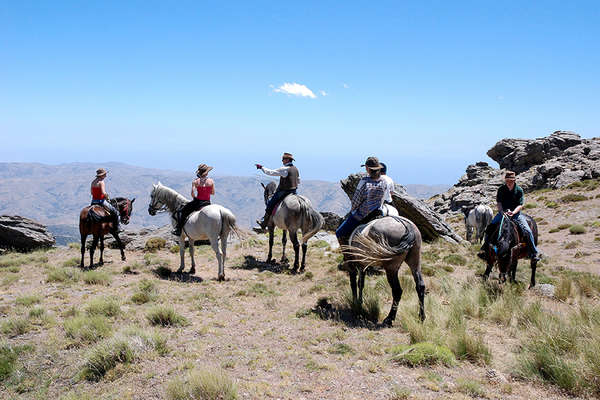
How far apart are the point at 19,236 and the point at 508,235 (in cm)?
2015

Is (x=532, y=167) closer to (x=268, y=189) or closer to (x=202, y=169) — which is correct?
(x=268, y=189)

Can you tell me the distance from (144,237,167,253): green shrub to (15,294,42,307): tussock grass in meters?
7.80

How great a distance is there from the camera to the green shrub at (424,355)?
6.08 metres

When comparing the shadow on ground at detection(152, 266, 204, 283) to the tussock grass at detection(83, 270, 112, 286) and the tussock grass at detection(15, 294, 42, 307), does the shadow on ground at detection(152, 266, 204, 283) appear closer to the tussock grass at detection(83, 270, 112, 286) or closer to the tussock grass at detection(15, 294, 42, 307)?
the tussock grass at detection(83, 270, 112, 286)

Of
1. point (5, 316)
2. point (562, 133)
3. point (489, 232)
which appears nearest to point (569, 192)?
point (562, 133)

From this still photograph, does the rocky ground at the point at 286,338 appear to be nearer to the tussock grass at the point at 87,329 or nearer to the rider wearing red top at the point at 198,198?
the tussock grass at the point at 87,329

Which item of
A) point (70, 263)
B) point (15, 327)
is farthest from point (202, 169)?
point (70, 263)

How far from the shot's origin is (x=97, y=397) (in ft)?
18.2

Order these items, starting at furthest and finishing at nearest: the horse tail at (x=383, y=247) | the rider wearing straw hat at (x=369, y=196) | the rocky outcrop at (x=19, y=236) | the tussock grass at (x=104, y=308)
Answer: the rocky outcrop at (x=19, y=236) < the tussock grass at (x=104, y=308) < the rider wearing straw hat at (x=369, y=196) < the horse tail at (x=383, y=247)

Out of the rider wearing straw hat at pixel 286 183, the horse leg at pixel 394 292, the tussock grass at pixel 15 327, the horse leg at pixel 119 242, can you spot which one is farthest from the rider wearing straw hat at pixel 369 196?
the horse leg at pixel 119 242

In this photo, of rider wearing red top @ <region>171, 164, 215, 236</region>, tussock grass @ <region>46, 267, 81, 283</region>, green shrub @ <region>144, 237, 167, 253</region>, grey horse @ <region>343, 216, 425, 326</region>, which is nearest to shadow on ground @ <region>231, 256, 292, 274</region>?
rider wearing red top @ <region>171, 164, 215, 236</region>

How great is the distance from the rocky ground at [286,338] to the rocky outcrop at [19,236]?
5.59 metres

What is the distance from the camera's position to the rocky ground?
18.0 ft

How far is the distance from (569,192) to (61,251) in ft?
128
